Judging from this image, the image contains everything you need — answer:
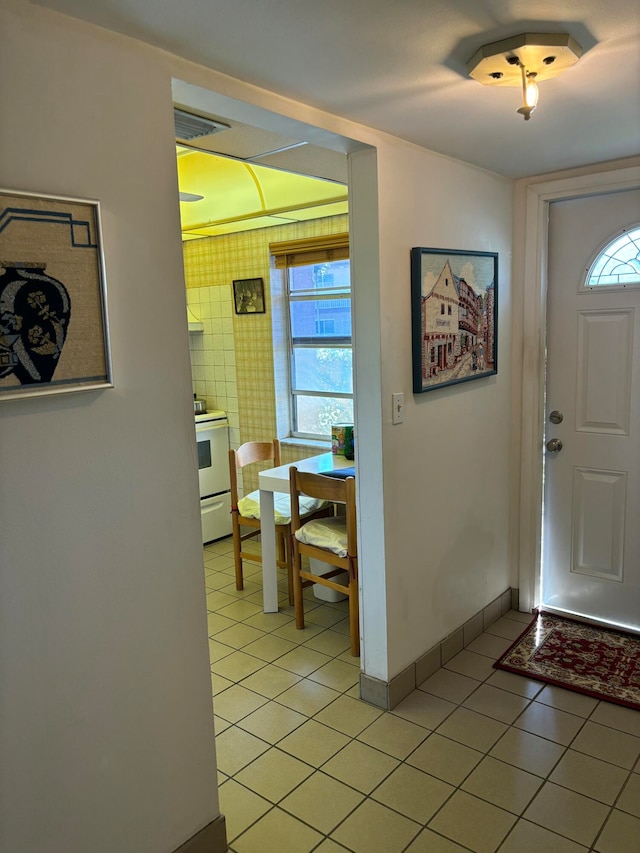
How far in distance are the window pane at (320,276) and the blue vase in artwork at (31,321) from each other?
2.94 m

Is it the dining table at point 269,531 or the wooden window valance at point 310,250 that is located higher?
the wooden window valance at point 310,250

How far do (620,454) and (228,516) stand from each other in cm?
274

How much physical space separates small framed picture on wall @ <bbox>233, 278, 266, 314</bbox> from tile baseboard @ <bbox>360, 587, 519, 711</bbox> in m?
2.48

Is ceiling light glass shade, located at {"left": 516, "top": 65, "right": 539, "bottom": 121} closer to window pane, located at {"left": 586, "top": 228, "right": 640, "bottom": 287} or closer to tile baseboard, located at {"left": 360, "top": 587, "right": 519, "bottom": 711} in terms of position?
window pane, located at {"left": 586, "top": 228, "right": 640, "bottom": 287}

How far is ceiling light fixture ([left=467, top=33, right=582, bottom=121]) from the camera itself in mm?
1559

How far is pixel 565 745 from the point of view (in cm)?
235

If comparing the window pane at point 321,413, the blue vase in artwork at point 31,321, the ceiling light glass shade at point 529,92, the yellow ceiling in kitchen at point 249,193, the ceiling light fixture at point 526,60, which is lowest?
the window pane at point 321,413

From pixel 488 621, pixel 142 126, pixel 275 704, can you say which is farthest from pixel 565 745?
pixel 142 126

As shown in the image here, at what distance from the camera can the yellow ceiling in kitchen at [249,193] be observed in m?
3.39

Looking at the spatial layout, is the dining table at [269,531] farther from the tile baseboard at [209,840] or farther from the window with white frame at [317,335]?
the tile baseboard at [209,840]

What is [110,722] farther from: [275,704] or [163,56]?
[163,56]

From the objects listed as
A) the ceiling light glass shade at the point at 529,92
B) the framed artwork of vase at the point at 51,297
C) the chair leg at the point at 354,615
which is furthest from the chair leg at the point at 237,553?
the ceiling light glass shade at the point at 529,92

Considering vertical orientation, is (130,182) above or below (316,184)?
below

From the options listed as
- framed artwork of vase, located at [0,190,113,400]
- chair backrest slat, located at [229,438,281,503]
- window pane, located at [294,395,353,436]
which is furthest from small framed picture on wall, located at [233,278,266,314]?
framed artwork of vase, located at [0,190,113,400]
